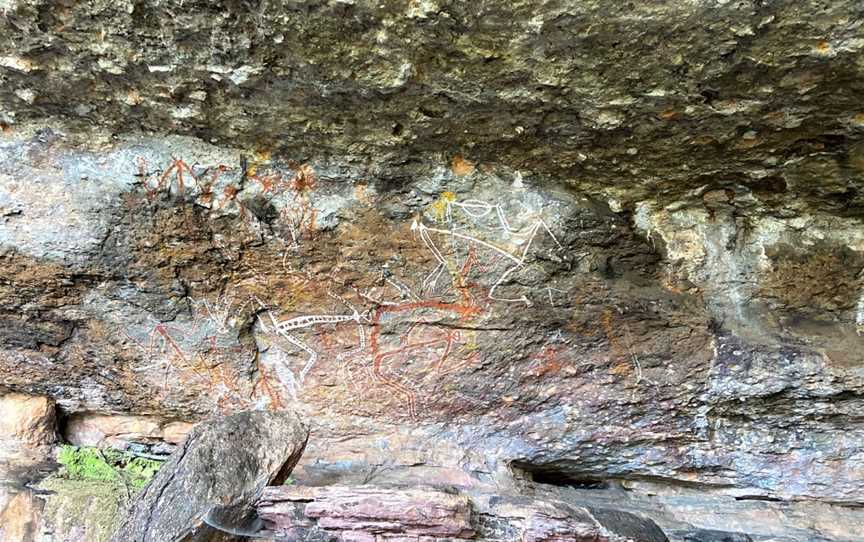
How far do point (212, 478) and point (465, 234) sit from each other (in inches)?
66.1

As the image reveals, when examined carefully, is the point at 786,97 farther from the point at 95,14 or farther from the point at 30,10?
the point at 30,10

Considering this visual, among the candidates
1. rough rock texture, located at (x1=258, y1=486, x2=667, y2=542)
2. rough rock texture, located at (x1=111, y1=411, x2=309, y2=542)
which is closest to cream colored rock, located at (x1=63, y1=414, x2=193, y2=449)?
rough rock texture, located at (x1=111, y1=411, x2=309, y2=542)

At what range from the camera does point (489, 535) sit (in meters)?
2.84

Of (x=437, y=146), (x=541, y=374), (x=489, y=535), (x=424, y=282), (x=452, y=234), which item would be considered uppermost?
(x=437, y=146)

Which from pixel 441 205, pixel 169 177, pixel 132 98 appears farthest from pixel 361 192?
pixel 132 98

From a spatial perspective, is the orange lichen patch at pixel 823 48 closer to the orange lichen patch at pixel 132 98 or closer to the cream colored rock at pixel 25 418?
the orange lichen patch at pixel 132 98

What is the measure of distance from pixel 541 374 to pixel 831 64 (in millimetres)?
2017

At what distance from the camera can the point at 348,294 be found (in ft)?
10.9

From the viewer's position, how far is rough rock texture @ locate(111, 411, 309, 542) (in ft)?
8.98

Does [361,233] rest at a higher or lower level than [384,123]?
lower

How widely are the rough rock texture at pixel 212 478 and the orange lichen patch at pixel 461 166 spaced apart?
1.61 m

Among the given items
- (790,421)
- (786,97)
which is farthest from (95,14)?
(790,421)

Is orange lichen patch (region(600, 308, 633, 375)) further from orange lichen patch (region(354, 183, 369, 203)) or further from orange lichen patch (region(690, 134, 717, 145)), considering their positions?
orange lichen patch (region(354, 183, 369, 203))

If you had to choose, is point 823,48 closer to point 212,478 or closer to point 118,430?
point 212,478
